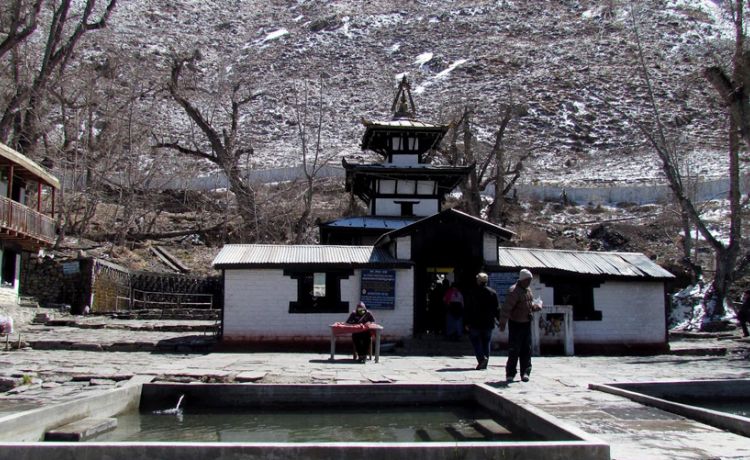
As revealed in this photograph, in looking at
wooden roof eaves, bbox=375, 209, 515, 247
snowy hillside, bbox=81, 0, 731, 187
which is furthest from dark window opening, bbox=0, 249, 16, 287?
snowy hillside, bbox=81, 0, 731, 187

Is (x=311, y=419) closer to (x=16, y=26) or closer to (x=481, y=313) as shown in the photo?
(x=481, y=313)

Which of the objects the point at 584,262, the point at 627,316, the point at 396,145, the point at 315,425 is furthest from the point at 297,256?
the point at 396,145

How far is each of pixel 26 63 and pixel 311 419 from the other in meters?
33.8

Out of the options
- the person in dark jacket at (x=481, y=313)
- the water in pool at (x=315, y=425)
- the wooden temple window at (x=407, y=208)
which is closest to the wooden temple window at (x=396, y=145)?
the wooden temple window at (x=407, y=208)

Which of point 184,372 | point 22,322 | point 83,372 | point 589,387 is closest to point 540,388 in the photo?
point 589,387

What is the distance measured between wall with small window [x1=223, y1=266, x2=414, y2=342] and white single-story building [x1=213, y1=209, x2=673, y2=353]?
26 mm

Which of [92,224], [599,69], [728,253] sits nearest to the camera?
[728,253]

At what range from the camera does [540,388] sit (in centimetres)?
1004

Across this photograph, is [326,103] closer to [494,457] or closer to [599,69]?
[599,69]

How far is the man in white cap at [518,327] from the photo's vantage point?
10626 mm

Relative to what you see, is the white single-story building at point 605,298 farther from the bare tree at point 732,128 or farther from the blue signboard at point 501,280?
the bare tree at point 732,128

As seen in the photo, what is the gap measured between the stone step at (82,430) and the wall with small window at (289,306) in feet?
30.4

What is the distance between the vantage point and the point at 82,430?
741 cm

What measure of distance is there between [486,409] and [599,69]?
299 feet
